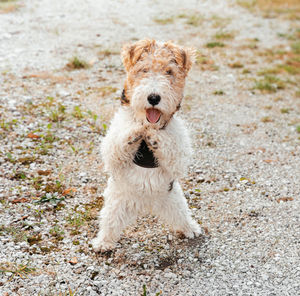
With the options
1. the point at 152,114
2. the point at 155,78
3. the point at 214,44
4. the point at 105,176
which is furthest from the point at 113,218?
the point at 214,44

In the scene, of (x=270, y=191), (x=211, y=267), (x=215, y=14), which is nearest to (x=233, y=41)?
(x=215, y=14)

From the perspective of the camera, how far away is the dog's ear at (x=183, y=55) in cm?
371

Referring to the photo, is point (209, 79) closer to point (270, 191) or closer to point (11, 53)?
→ point (270, 191)

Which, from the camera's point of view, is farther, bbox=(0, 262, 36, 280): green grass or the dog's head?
bbox=(0, 262, 36, 280): green grass

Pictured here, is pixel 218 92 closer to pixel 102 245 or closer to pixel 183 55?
pixel 183 55

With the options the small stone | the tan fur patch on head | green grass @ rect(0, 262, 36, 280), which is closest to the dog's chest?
the tan fur patch on head

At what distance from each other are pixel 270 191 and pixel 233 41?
722 centimetres

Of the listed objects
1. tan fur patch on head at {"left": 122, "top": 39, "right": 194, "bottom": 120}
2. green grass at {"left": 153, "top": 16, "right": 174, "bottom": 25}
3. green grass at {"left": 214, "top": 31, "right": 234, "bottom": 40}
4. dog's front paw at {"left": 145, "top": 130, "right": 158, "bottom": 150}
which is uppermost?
tan fur patch on head at {"left": 122, "top": 39, "right": 194, "bottom": 120}

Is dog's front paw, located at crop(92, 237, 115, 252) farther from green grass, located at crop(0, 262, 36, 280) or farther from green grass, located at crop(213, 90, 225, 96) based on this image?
green grass, located at crop(213, 90, 225, 96)

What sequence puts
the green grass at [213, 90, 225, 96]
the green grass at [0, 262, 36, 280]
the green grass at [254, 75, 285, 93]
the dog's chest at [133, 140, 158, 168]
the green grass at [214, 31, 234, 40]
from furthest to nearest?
the green grass at [214, 31, 234, 40]
the green grass at [254, 75, 285, 93]
the green grass at [213, 90, 225, 96]
the green grass at [0, 262, 36, 280]
the dog's chest at [133, 140, 158, 168]

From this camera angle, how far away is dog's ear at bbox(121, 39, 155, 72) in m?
3.68

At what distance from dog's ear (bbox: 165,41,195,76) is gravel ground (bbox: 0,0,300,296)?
7.60ft

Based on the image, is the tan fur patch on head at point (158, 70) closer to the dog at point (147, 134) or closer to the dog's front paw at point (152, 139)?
the dog at point (147, 134)

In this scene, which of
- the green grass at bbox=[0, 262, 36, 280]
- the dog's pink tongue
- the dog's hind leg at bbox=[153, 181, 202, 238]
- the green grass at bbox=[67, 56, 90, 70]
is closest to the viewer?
the dog's pink tongue
